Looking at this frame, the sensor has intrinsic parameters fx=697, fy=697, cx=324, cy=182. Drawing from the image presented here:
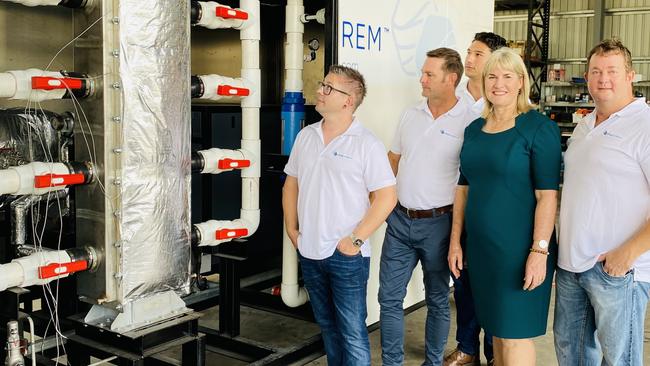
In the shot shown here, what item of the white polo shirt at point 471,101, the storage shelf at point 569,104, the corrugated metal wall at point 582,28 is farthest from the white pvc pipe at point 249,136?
the corrugated metal wall at point 582,28

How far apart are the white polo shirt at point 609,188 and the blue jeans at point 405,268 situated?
67 cm

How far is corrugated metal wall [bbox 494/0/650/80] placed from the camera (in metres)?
10.8

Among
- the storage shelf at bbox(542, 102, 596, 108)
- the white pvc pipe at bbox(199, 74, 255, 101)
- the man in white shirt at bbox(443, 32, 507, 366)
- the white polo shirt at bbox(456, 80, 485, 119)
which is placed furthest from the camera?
→ the storage shelf at bbox(542, 102, 596, 108)

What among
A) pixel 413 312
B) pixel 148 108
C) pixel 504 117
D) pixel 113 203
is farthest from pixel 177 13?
pixel 413 312

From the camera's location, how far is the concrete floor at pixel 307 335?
3.18m

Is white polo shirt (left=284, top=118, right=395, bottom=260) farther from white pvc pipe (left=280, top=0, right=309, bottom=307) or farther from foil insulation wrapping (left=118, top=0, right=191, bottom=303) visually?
white pvc pipe (left=280, top=0, right=309, bottom=307)

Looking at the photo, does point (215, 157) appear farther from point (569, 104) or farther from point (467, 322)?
point (569, 104)

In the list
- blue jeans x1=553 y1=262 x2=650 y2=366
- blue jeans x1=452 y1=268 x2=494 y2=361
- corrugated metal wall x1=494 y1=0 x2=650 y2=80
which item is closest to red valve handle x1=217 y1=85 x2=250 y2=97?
blue jeans x1=452 y1=268 x2=494 y2=361

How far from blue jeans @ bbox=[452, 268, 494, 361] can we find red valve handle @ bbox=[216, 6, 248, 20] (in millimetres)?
1383

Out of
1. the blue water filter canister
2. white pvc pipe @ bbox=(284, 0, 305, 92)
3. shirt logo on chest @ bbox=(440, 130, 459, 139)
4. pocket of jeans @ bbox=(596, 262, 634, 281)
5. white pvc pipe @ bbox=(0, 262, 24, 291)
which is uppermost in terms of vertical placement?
white pvc pipe @ bbox=(284, 0, 305, 92)

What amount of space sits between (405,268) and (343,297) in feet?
1.36

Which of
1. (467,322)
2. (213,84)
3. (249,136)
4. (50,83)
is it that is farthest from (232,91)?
(467,322)

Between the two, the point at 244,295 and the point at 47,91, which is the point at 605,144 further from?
the point at 244,295

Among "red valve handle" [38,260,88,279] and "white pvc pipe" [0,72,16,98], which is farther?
"red valve handle" [38,260,88,279]
